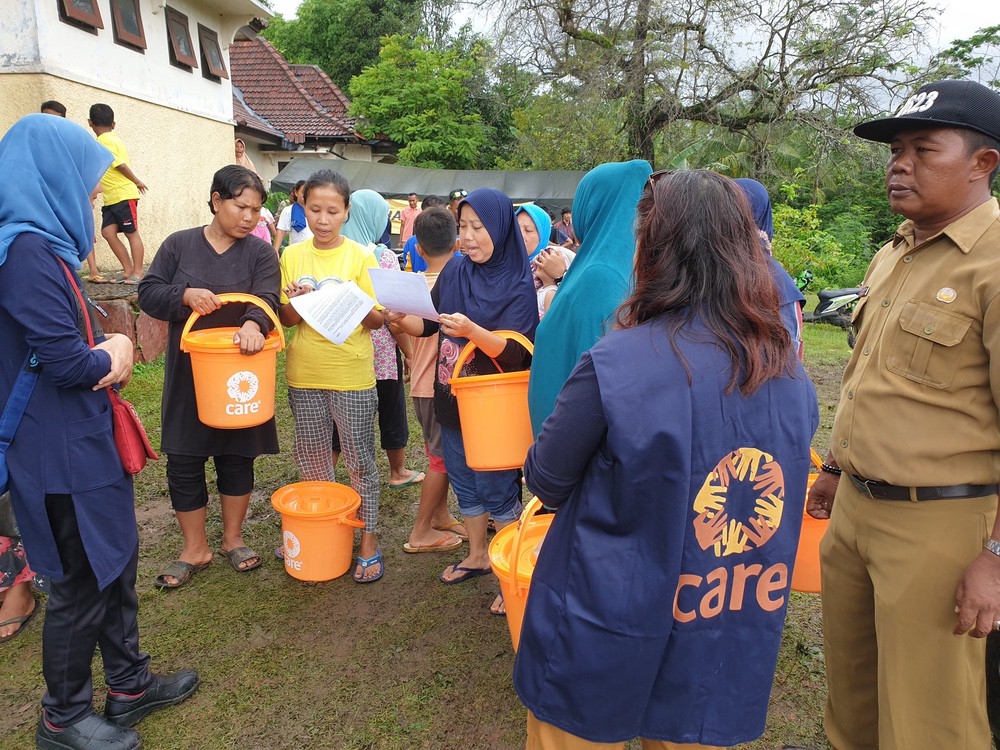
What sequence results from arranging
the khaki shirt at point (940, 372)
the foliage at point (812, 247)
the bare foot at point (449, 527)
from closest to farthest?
1. the khaki shirt at point (940, 372)
2. the bare foot at point (449, 527)
3. the foliage at point (812, 247)

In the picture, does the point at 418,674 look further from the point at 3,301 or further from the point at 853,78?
the point at 853,78

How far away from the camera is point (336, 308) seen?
305 centimetres

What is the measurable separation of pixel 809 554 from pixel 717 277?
1.51 meters

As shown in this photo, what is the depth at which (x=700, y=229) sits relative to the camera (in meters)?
1.44

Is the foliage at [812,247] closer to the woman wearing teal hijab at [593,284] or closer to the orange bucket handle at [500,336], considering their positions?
the orange bucket handle at [500,336]

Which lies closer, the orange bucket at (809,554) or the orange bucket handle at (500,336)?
the orange bucket at (809,554)

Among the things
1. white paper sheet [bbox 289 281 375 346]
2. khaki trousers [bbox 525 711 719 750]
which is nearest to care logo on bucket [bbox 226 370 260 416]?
white paper sheet [bbox 289 281 375 346]

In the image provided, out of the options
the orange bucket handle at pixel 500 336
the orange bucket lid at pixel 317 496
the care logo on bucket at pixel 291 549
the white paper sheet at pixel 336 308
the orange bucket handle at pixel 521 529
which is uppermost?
the white paper sheet at pixel 336 308

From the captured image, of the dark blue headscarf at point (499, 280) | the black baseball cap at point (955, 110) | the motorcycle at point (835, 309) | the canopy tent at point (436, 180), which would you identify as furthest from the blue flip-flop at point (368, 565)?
the canopy tent at point (436, 180)

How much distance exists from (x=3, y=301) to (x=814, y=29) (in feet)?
47.6

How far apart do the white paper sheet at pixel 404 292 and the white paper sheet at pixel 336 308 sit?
4.2 inches

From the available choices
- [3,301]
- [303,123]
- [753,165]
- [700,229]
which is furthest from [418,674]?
[303,123]

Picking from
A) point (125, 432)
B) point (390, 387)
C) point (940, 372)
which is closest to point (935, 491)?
point (940, 372)

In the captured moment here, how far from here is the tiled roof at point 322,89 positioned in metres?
21.8
